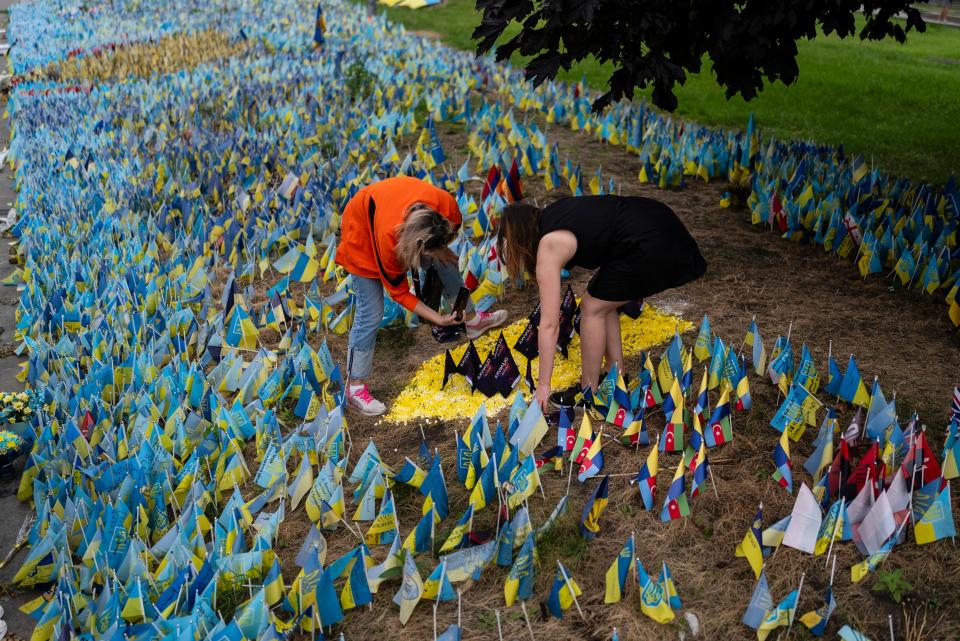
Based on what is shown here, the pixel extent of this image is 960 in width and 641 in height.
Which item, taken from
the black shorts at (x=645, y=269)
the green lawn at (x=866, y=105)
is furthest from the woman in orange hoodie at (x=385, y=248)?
the green lawn at (x=866, y=105)

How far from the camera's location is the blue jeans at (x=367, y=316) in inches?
148

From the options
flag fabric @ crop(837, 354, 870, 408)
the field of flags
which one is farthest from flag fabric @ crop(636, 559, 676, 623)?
flag fabric @ crop(837, 354, 870, 408)

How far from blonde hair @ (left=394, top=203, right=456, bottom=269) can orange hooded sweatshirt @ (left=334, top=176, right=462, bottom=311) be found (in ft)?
0.18

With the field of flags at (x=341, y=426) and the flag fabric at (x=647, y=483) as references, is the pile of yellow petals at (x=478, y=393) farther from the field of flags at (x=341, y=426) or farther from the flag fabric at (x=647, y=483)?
the flag fabric at (x=647, y=483)

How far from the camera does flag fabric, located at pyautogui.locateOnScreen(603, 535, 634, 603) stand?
2.50 meters

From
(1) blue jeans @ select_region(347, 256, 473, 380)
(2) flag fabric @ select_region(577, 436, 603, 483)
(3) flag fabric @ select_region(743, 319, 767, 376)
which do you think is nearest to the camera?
(2) flag fabric @ select_region(577, 436, 603, 483)

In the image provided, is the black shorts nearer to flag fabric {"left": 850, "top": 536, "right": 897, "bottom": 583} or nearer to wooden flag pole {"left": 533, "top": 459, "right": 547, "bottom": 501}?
wooden flag pole {"left": 533, "top": 459, "right": 547, "bottom": 501}

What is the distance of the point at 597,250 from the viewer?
3281 mm

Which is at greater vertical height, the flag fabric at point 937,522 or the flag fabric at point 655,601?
the flag fabric at point 937,522

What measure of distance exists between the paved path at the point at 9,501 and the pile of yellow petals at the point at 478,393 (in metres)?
1.57

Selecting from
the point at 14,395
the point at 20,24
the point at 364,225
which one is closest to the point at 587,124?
the point at 364,225

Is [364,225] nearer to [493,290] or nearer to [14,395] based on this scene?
[493,290]

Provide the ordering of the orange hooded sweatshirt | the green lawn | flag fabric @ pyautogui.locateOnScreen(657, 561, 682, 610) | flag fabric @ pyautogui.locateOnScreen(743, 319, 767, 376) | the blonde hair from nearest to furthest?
flag fabric @ pyautogui.locateOnScreen(657, 561, 682, 610) → the blonde hair → the orange hooded sweatshirt → flag fabric @ pyautogui.locateOnScreen(743, 319, 767, 376) → the green lawn

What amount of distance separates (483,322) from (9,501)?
2306 mm
